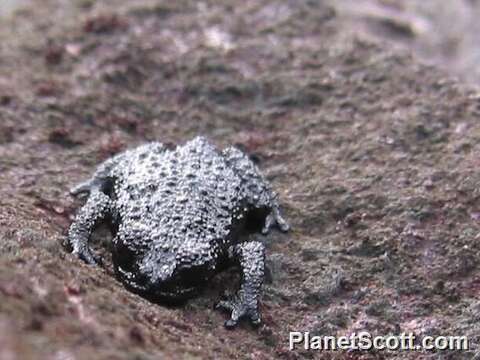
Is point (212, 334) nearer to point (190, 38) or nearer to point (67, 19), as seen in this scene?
point (190, 38)

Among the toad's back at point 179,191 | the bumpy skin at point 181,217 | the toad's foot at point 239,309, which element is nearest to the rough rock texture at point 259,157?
the toad's foot at point 239,309

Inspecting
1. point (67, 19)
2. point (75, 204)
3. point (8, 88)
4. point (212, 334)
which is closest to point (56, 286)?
point (212, 334)

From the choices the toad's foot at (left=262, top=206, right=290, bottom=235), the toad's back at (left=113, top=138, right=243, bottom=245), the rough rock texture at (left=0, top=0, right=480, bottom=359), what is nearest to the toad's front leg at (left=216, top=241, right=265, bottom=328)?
the rough rock texture at (left=0, top=0, right=480, bottom=359)

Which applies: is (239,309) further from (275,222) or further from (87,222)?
(87,222)

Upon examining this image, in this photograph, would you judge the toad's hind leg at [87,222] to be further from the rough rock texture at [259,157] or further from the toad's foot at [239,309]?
the toad's foot at [239,309]

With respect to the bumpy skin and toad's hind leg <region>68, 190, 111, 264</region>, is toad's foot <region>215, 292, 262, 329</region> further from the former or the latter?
toad's hind leg <region>68, 190, 111, 264</region>

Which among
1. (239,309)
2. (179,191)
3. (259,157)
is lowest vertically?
(239,309)

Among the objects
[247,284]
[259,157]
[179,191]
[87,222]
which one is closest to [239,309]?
[247,284]
